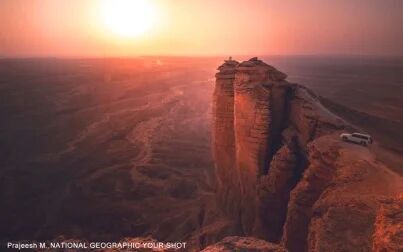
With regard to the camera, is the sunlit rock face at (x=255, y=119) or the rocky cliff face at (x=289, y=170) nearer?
the rocky cliff face at (x=289, y=170)

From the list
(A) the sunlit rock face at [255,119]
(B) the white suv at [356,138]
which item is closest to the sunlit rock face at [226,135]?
(A) the sunlit rock face at [255,119]

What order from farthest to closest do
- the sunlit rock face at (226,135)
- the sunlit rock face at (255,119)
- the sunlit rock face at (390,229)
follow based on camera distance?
the sunlit rock face at (226,135), the sunlit rock face at (255,119), the sunlit rock face at (390,229)

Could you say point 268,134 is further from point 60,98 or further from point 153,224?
point 60,98

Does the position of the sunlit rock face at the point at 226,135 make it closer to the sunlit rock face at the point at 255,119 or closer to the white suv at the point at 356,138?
the sunlit rock face at the point at 255,119

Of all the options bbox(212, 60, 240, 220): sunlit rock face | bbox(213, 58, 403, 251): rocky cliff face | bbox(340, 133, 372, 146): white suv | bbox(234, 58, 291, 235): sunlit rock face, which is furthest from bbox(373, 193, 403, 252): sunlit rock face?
bbox(212, 60, 240, 220): sunlit rock face

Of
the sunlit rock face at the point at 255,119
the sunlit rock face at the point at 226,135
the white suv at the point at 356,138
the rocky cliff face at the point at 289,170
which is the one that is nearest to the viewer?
the rocky cliff face at the point at 289,170

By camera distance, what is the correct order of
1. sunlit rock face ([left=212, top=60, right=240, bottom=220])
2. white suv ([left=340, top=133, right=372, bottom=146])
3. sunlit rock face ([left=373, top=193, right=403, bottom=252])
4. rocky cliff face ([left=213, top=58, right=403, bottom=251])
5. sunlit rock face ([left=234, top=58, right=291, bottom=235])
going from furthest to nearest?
1. sunlit rock face ([left=212, top=60, right=240, bottom=220])
2. sunlit rock face ([left=234, top=58, right=291, bottom=235])
3. white suv ([left=340, top=133, right=372, bottom=146])
4. rocky cliff face ([left=213, top=58, right=403, bottom=251])
5. sunlit rock face ([left=373, top=193, right=403, bottom=252])

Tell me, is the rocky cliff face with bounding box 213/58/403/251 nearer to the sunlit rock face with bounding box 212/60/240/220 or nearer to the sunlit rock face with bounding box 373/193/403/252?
the sunlit rock face with bounding box 212/60/240/220

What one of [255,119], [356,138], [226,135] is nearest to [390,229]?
[356,138]

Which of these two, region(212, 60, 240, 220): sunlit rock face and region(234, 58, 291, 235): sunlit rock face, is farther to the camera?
region(212, 60, 240, 220): sunlit rock face
